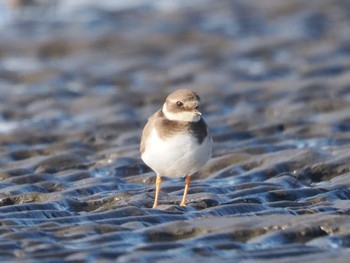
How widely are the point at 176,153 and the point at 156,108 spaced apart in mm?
5522

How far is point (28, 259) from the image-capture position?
7.18 m

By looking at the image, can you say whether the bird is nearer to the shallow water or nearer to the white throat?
the white throat

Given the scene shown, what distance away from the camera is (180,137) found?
870 centimetres

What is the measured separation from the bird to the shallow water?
0.39m

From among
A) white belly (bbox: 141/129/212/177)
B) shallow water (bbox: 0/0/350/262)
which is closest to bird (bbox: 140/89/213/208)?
white belly (bbox: 141/129/212/177)

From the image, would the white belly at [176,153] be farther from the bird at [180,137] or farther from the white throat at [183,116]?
the white throat at [183,116]

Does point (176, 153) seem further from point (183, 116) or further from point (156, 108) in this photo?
point (156, 108)

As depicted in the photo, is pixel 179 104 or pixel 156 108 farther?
pixel 156 108

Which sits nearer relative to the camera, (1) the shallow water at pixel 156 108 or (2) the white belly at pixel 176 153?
(1) the shallow water at pixel 156 108

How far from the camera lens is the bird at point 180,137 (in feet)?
28.6

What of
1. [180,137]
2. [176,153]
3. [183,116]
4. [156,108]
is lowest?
[156,108]

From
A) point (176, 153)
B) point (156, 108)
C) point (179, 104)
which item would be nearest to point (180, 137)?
point (176, 153)

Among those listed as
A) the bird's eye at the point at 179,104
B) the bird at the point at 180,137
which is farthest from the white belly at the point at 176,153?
the bird's eye at the point at 179,104

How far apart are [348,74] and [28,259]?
8930mm
